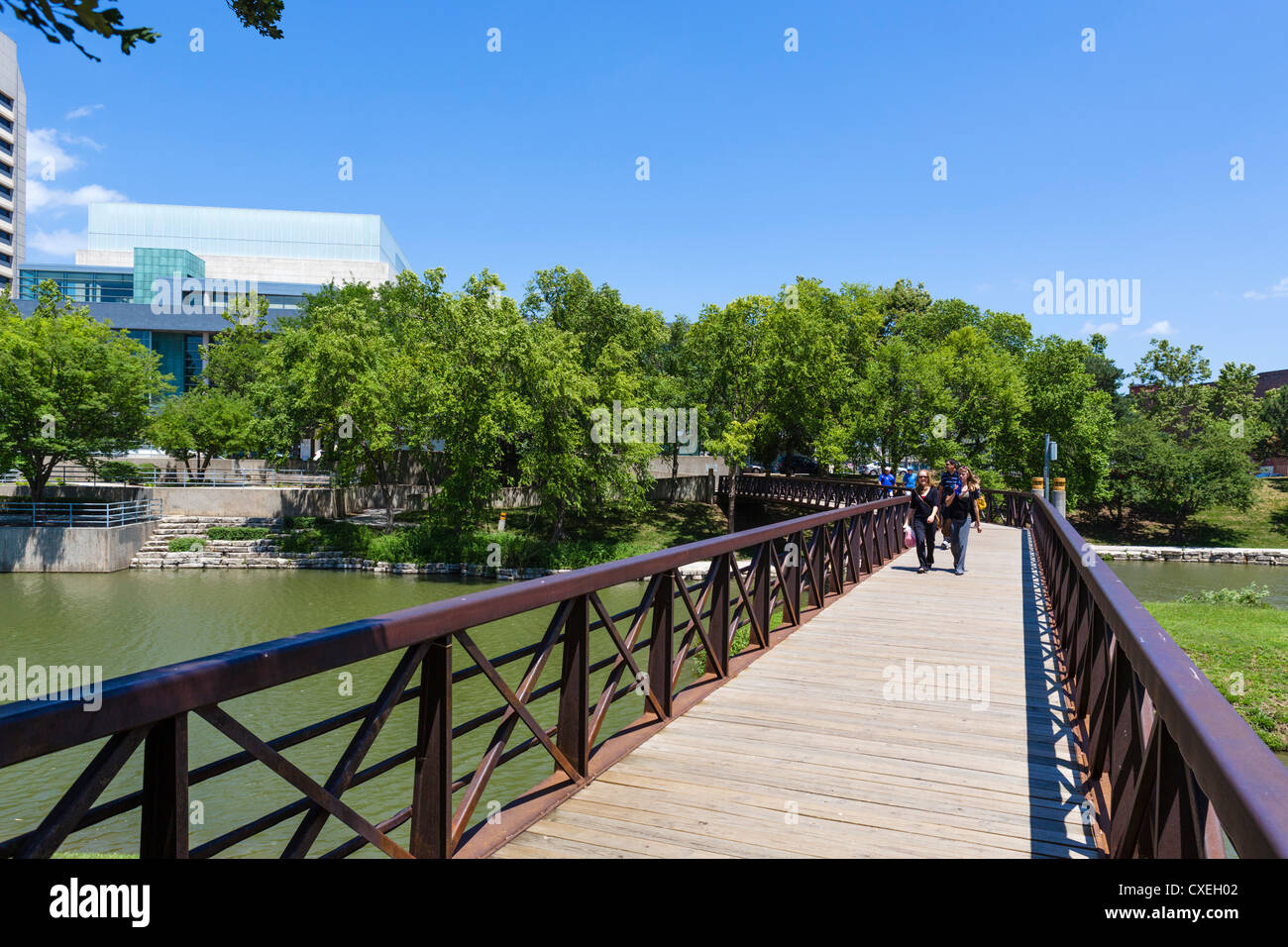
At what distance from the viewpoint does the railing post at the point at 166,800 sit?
220cm

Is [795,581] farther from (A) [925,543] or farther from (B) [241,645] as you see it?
(B) [241,645]

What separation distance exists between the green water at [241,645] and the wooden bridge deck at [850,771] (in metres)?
1.91

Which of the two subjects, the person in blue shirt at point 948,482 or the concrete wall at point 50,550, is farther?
the concrete wall at point 50,550

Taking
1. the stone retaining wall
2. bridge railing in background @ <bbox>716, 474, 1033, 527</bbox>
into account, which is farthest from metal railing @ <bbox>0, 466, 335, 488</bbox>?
the stone retaining wall

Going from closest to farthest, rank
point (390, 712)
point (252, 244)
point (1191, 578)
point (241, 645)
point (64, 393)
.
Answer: point (390, 712) < point (241, 645) < point (64, 393) < point (1191, 578) < point (252, 244)

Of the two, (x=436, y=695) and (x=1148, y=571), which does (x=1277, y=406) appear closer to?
(x=1148, y=571)

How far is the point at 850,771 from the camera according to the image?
4.68 m

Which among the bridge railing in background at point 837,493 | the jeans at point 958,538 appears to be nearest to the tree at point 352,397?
the bridge railing in background at point 837,493

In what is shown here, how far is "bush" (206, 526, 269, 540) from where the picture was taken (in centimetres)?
3481

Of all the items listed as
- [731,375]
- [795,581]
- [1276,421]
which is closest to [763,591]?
[795,581]

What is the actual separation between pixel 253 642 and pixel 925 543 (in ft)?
62.2

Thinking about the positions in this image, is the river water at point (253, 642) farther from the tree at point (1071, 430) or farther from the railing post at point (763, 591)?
the tree at point (1071, 430)

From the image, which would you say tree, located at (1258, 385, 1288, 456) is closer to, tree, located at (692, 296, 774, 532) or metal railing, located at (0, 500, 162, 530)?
tree, located at (692, 296, 774, 532)

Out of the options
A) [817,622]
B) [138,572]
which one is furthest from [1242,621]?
[138,572]
